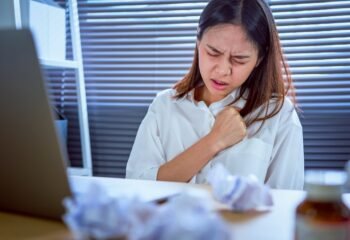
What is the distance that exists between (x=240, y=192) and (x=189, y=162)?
1.75 ft

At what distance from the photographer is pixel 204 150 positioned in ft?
3.80

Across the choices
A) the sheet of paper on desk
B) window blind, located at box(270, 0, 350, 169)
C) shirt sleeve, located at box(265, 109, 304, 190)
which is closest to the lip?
shirt sleeve, located at box(265, 109, 304, 190)

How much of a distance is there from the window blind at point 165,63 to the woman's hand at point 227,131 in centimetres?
69

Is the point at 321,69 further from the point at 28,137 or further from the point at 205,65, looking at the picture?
the point at 28,137

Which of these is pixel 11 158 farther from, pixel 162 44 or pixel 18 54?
pixel 162 44

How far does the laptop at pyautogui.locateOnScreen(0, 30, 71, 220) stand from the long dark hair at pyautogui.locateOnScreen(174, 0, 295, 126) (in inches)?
33.4

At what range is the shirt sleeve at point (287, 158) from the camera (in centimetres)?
123

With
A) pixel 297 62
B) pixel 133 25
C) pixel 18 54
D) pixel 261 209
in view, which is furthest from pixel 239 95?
pixel 18 54

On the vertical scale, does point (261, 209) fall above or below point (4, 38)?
below

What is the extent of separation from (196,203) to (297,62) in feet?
5.12

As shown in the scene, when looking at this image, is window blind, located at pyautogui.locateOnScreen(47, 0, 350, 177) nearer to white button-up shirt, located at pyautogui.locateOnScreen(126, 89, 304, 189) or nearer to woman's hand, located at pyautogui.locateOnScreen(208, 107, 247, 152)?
white button-up shirt, located at pyautogui.locateOnScreen(126, 89, 304, 189)

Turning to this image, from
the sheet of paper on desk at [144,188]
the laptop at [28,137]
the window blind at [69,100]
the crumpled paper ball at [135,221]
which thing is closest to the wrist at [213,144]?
the sheet of paper on desk at [144,188]

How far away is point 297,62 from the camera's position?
Result: 1.80 metres

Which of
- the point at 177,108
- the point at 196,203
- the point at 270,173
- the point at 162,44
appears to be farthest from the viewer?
the point at 162,44
